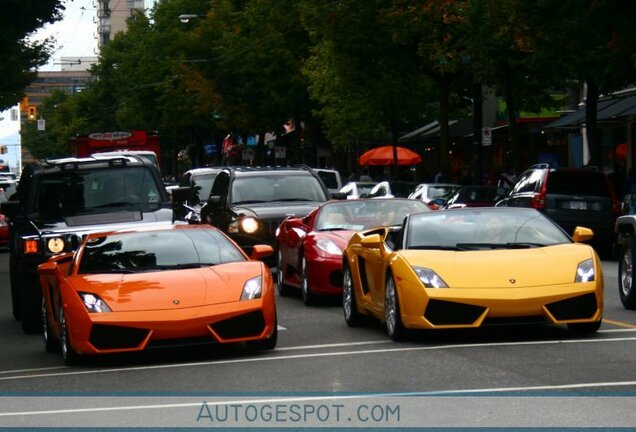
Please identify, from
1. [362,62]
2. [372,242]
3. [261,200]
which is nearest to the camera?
[372,242]

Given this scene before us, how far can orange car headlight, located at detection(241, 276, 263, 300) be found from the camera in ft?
Answer: 41.3

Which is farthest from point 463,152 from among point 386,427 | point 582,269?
point 386,427

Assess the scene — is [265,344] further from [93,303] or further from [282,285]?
[282,285]

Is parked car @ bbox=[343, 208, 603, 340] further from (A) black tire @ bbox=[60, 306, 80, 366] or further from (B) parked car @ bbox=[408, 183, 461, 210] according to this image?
(B) parked car @ bbox=[408, 183, 461, 210]

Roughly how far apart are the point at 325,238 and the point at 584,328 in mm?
5598

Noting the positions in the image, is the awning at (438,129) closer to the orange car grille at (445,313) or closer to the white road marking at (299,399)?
the orange car grille at (445,313)

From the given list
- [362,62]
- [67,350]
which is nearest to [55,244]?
[67,350]

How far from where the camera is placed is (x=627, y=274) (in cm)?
1636

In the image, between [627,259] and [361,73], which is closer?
[627,259]

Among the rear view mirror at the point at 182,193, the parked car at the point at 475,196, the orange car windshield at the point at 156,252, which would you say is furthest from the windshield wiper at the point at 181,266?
the parked car at the point at 475,196

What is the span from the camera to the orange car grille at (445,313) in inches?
494

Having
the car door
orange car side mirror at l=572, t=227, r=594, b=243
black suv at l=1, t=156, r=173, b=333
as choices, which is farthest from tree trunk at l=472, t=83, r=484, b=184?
orange car side mirror at l=572, t=227, r=594, b=243

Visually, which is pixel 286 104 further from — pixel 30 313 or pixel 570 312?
pixel 570 312

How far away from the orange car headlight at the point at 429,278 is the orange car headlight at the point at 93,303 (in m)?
2.69
